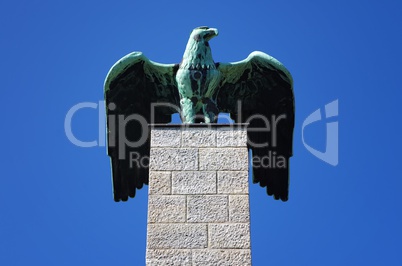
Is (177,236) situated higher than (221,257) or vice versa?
(177,236)

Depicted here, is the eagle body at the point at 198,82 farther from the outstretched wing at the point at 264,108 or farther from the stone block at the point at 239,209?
the stone block at the point at 239,209

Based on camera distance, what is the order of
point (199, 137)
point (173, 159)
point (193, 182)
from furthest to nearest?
point (199, 137), point (173, 159), point (193, 182)

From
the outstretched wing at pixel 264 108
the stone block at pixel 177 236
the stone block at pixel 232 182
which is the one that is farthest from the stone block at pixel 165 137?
the outstretched wing at pixel 264 108

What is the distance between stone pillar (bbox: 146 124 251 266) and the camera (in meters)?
12.5

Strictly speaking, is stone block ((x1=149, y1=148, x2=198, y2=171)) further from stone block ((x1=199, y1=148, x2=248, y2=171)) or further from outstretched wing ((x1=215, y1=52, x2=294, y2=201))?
outstretched wing ((x1=215, y1=52, x2=294, y2=201))

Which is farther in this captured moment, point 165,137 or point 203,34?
point 203,34

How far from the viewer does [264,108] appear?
15.0 metres

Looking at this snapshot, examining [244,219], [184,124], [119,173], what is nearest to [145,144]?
[119,173]

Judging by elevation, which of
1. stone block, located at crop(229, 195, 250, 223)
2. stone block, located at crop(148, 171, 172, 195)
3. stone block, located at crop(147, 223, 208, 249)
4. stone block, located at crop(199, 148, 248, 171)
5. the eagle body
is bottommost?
stone block, located at crop(147, 223, 208, 249)

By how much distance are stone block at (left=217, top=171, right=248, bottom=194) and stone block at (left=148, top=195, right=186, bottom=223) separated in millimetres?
531

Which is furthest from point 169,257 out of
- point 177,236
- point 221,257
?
point 221,257

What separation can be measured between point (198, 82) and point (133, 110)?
3.67 feet

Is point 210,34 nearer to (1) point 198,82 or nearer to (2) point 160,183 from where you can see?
(1) point 198,82

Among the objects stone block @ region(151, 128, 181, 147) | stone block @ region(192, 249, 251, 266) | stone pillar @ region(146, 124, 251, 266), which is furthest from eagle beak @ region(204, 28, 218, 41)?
stone block @ region(192, 249, 251, 266)
